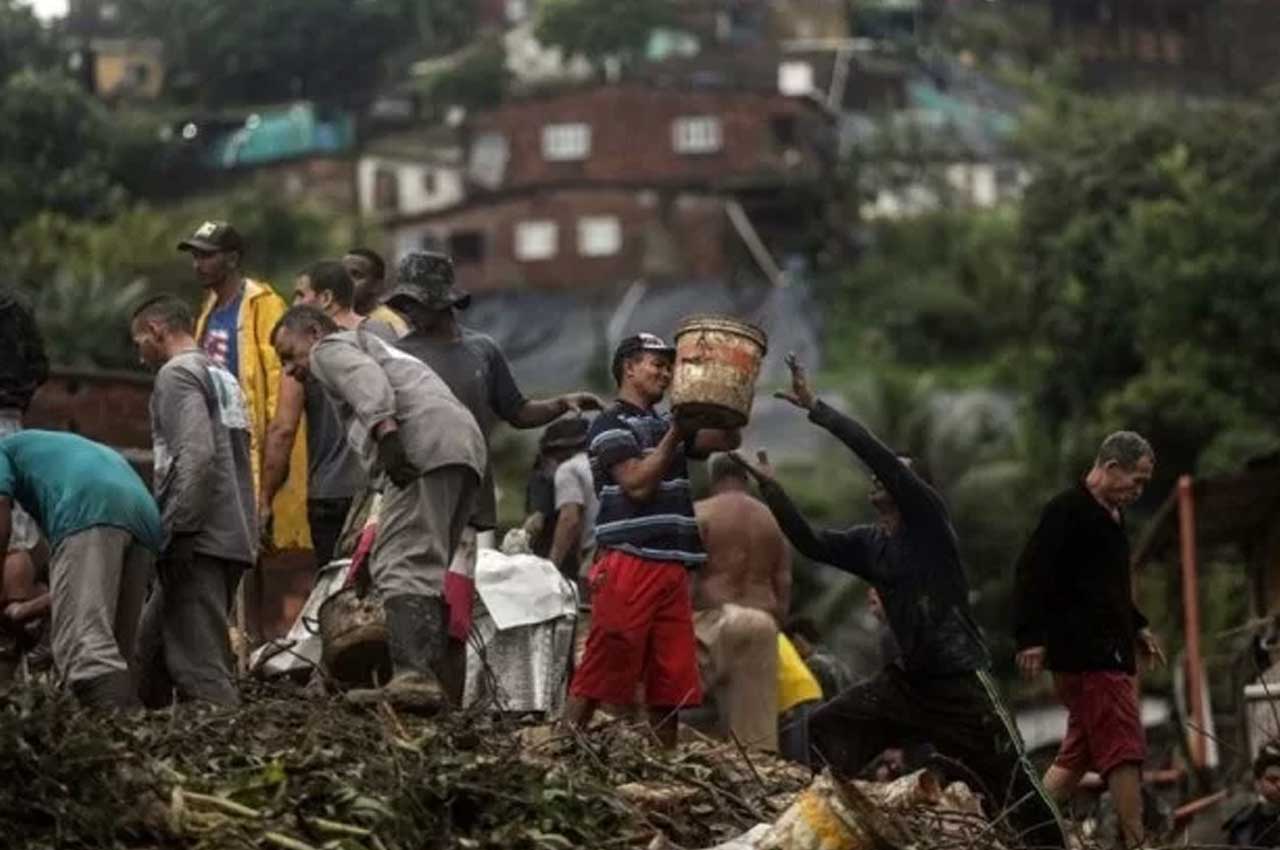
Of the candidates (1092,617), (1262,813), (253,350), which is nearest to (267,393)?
(253,350)

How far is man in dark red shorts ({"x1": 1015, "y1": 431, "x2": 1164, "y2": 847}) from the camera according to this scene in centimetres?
1555

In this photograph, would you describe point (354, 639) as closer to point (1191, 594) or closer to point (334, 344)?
point (334, 344)

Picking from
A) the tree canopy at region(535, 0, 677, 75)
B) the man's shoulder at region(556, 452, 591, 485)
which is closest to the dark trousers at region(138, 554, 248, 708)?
the man's shoulder at region(556, 452, 591, 485)

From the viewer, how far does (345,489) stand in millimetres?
15969

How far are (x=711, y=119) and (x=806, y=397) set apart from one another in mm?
71954

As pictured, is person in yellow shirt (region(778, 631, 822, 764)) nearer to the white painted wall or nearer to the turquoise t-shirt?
the turquoise t-shirt

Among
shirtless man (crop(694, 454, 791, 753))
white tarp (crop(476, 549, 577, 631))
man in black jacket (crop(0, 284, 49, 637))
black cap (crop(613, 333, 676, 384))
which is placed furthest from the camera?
shirtless man (crop(694, 454, 791, 753))

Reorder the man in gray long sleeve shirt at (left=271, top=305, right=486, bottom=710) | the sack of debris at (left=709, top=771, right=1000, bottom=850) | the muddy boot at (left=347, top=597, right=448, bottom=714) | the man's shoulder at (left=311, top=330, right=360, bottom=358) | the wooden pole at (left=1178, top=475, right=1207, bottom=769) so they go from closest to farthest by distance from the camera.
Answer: the sack of debris at (left=709, top=771, right=1000, bottom=850), the muddy boot at (left=347, top=597, right=448, bottom=714), the man in gray long sleeve shirt at (left=271, top=305, right=486, bottom=710), the man's shoulder at (left=311, top=330, right=360, bottom=358), the wooden pole at (left=1178, top=475, right=1207, bottom=769)

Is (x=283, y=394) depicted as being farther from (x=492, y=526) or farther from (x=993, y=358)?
(x=993, y=358)

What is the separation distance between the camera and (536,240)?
84875mm

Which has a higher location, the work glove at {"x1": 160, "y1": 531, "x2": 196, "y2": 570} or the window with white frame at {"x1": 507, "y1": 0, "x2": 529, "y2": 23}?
the work glove at {"x1": 160, "y1": 531, "x2": 196, "y2": 570}

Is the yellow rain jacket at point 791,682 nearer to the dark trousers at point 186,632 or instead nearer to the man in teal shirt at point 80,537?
the dark trousers at point 186,632

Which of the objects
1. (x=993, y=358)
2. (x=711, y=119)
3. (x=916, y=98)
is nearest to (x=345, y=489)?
(x=993, y=358)

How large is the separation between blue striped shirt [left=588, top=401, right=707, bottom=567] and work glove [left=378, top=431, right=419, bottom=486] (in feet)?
2.62
